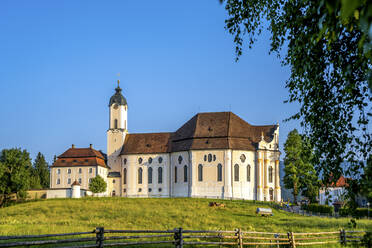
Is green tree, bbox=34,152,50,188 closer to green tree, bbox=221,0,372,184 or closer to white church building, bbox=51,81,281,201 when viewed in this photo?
white church building, bbox=51,81,281,201

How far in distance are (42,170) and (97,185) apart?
1815 inches

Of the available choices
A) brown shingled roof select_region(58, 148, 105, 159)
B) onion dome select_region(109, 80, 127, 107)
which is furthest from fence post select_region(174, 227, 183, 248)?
onion dome select_region(109, 80, 127, 107)

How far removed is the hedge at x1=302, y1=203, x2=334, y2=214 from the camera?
5199cm

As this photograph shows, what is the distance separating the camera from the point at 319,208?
54.2 meters

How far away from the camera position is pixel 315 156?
427 inches

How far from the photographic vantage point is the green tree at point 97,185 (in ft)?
229

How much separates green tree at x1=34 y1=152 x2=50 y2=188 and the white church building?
33079mm

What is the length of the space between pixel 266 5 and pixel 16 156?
60931mm

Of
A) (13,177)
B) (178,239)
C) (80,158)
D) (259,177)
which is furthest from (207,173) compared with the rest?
(178,239)

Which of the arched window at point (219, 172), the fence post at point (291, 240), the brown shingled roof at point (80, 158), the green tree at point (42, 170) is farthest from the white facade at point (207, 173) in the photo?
the fence post at point (291, 240)

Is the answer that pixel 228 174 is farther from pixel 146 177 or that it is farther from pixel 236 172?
pixel 146 177

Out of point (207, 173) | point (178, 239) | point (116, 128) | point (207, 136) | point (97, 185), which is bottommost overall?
point (178, 239)

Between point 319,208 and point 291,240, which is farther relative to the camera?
point 319,208

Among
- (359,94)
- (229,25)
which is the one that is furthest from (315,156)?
(229,25)
